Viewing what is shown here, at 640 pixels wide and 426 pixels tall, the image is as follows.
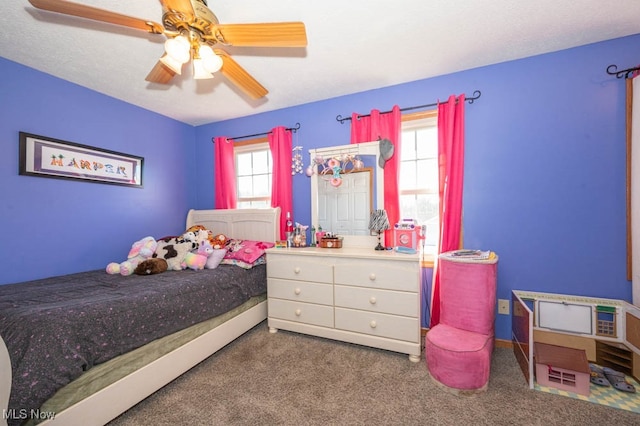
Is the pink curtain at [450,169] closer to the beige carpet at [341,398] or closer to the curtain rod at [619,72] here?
the beige carpet at [341,398]

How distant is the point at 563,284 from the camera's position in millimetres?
2158

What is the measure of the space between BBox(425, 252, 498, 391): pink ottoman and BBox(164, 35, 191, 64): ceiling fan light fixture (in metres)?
2.23

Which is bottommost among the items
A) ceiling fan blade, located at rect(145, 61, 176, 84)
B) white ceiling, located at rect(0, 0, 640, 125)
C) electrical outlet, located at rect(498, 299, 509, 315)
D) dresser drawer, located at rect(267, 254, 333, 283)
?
electrical outlet, located at rect(498, 299, 509, 315)

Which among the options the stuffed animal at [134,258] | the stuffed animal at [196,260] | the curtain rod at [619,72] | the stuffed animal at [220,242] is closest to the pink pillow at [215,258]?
the stuffed animal at [196,260]

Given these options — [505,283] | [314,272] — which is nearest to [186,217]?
[314,272]

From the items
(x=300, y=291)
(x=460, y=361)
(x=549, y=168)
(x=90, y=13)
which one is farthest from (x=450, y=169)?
(x=90, y=13)

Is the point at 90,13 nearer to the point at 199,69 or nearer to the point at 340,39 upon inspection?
the point at 199,69

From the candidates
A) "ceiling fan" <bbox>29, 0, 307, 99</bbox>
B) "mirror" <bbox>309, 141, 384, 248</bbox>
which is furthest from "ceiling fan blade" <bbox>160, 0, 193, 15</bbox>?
"mirror" <bbox>309, 141, 384, 248</bbox>

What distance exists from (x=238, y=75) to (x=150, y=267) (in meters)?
1.84

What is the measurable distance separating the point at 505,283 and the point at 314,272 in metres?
1.73

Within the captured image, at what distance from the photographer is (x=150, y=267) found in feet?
7.74

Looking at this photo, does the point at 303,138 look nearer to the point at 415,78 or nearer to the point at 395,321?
the point at 415,78

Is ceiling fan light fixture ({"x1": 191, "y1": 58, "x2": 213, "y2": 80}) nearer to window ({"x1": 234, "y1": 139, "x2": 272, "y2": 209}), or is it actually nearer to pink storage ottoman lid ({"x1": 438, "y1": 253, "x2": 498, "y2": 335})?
window ({"x1": 234, "y1": 139, "x2": 272, "y2": 209})

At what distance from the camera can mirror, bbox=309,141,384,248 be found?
2.69m
